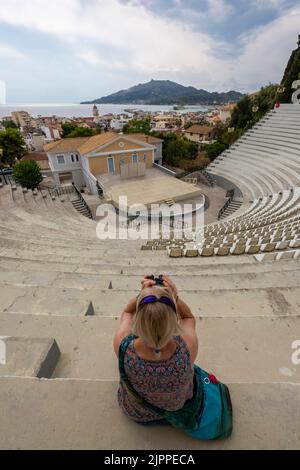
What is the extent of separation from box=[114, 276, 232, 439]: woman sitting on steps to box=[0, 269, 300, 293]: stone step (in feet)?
7.23

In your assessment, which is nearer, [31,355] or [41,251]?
[31,355]

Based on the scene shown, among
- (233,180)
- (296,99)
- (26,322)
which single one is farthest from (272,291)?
(296,99)

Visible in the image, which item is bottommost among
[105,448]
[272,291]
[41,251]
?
[41,251]

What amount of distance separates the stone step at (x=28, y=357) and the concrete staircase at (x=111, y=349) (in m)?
0.01

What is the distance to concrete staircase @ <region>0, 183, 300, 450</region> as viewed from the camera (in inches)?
60.1

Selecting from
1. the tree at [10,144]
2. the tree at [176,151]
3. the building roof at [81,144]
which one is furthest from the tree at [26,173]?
the tree at [176,151]

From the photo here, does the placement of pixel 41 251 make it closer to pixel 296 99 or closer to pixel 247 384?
pixel 247 384

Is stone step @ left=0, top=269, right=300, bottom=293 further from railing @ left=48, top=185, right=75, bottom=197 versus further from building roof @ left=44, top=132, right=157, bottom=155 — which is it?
building roof @ left=44, top=132, right=157, bottom=155

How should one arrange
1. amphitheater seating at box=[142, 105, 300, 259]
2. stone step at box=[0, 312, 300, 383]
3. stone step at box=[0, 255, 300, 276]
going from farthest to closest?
amphitheater seating at box=[142, 105, 300, 259], stone step at box=[0, 255, 300, 276], stone step at box=[0, 312, 300, 383]

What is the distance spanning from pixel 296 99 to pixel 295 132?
843 centimetres

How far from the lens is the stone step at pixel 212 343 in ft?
6.93

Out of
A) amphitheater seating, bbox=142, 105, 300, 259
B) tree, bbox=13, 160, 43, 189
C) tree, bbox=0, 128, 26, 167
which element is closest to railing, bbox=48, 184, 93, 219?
tree, bbox=13, 160, 43, 189

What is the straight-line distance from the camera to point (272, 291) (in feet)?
10.8

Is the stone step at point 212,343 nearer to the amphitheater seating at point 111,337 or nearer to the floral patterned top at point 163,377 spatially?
the amphitheater seating at point 111,337
